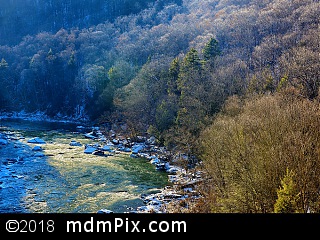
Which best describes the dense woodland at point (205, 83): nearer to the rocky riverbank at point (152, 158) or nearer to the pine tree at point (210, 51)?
the pine tree at point (210, 51)

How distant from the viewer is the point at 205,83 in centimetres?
4922

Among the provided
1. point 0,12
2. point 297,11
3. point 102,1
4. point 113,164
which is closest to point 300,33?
point 297,11

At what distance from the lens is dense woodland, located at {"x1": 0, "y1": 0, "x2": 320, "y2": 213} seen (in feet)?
59.0

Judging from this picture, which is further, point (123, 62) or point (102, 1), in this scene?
point (102, 1)

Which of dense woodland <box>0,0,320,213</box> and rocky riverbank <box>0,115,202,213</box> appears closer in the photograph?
dense woodland <box>0,0,320,213</box>

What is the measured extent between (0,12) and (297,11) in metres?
187

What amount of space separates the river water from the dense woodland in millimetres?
7173

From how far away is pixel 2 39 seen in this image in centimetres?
18288
